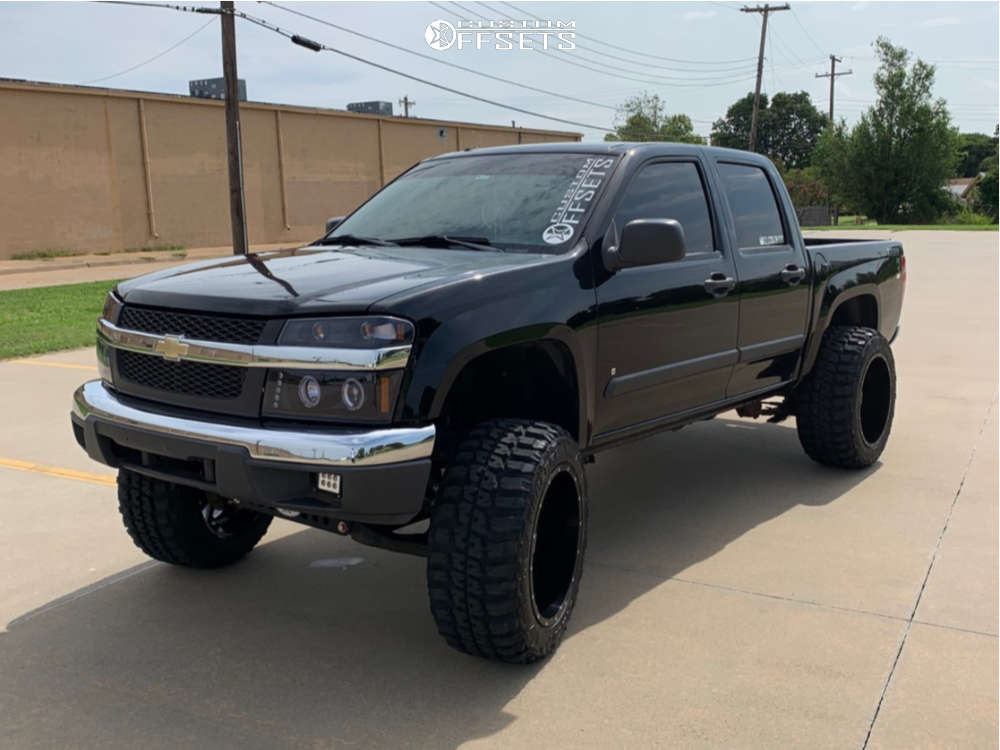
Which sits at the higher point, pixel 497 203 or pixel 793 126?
pixel 793 126

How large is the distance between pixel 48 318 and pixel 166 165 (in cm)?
1977

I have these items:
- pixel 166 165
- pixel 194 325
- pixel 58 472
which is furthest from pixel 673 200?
pixel 166 165

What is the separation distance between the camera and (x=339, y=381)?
318 cm

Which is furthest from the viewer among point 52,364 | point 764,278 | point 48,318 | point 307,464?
point 48,318

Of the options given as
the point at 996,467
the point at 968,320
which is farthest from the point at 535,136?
the point at 996,467

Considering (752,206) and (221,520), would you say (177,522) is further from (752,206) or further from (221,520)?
(752,206)

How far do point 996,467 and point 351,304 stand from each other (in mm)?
4538

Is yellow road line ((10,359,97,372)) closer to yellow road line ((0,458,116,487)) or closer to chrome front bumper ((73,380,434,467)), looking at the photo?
yellow road line ((0,458,116,487))

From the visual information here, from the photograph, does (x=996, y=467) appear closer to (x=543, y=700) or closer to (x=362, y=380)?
(x=543, y=700)

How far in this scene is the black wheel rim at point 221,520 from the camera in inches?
174

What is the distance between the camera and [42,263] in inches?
1060

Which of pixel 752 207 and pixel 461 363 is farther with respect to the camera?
pixel 752 207

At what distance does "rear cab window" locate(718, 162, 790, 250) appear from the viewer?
5.13 meters

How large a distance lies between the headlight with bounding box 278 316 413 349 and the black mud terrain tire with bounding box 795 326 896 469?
11.0 feet
